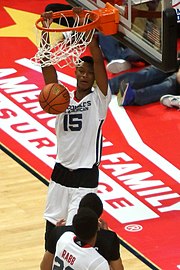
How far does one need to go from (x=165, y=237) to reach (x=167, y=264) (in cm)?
51

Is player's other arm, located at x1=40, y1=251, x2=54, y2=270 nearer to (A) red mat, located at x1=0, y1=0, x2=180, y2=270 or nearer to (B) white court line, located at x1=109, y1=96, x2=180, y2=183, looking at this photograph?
(A) red mat, located at x1=0, y1=0, x2=180, y2=270

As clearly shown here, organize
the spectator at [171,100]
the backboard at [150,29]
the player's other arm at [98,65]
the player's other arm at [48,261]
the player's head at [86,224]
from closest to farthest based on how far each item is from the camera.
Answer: the player's head at [86,224], the player's other arm at [48,261], the player's other arm at [98,65], the backboard at [150,29], the spectator at [171,100]

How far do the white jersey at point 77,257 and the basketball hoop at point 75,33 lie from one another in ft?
6.92

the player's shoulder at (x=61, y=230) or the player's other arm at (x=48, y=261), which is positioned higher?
the player's shoulder at (x=61, y=230)

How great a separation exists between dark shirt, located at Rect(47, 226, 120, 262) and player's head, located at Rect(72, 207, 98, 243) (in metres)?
0.24

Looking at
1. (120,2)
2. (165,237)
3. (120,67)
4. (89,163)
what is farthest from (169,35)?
(120,67)

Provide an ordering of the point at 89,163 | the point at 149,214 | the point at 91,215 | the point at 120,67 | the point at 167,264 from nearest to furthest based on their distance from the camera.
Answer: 1. the point at 91,215
2. the point at 89,163
3. the point at 167,264
4. the point at 149,214
5. the point at 120,67

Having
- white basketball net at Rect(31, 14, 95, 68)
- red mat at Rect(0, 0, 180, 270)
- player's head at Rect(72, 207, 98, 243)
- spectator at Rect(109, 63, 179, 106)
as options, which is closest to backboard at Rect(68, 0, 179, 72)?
white basketball net at Rect(31, 14, 95, 68)

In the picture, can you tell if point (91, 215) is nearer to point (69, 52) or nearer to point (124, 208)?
point (69, 52)

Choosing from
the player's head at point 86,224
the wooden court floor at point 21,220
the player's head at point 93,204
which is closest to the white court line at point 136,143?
the wooden court floor at point 21,220

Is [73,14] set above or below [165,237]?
above

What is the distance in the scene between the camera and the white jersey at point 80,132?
805 centimetres

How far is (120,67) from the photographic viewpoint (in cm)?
1323

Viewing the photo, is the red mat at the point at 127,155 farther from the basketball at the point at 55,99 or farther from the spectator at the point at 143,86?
the basketball at the point at 55,99
